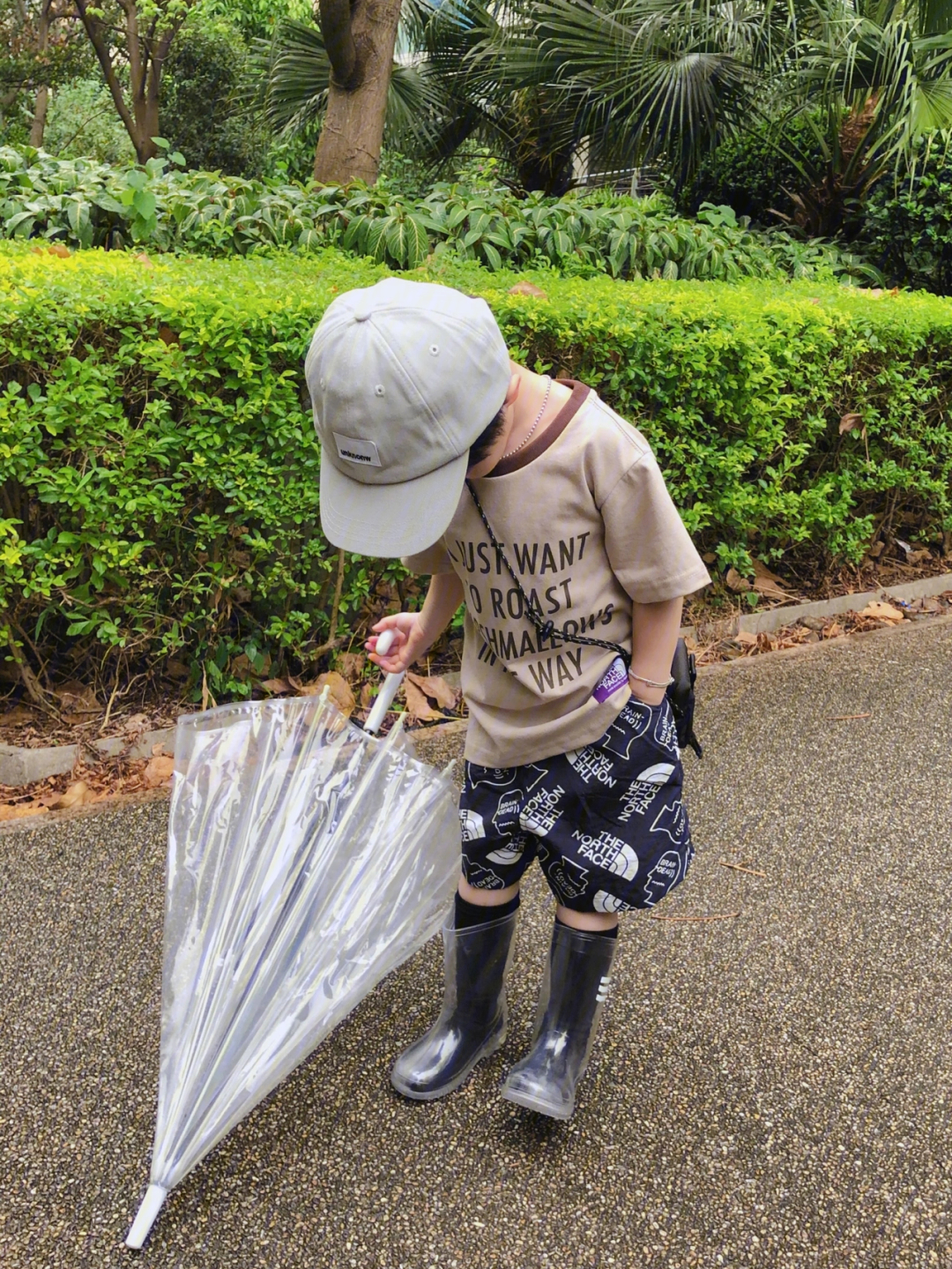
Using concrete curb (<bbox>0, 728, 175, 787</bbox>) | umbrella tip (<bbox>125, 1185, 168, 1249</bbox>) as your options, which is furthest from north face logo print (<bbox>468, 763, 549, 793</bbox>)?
concrete curb (<bbox>0, 728, 175, 787</bbox>)

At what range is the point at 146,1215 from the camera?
158cm

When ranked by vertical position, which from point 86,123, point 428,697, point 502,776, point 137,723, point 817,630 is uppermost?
point 502,776

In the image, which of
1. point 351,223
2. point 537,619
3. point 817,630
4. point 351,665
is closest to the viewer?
point 537,619

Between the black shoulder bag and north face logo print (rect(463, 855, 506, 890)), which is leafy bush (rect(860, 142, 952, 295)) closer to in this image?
the black shoulder bag

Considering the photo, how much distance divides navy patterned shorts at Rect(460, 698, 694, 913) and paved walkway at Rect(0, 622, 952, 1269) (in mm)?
463

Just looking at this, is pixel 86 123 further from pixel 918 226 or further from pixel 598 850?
pixel 598 850

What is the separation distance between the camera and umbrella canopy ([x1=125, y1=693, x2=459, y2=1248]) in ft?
5.36

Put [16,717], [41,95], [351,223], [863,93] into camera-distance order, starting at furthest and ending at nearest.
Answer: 1. [41,95]
2. [863,93]
3. [351,223]
4. [16,717]

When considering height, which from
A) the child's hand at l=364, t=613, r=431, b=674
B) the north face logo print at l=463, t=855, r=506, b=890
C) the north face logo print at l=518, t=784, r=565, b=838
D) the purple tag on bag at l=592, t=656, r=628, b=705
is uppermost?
the purple tag on bag at l=592, t=656, r=628, b=705

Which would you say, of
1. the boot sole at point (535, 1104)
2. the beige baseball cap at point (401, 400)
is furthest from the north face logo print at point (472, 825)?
the beige baseball cap at point (401, 400)

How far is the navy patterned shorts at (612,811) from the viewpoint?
5.82ft

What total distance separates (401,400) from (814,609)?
11.7 ft

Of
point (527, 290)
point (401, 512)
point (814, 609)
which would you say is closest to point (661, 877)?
point (401, 512)

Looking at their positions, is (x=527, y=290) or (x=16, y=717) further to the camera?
(x=527, y=290)
